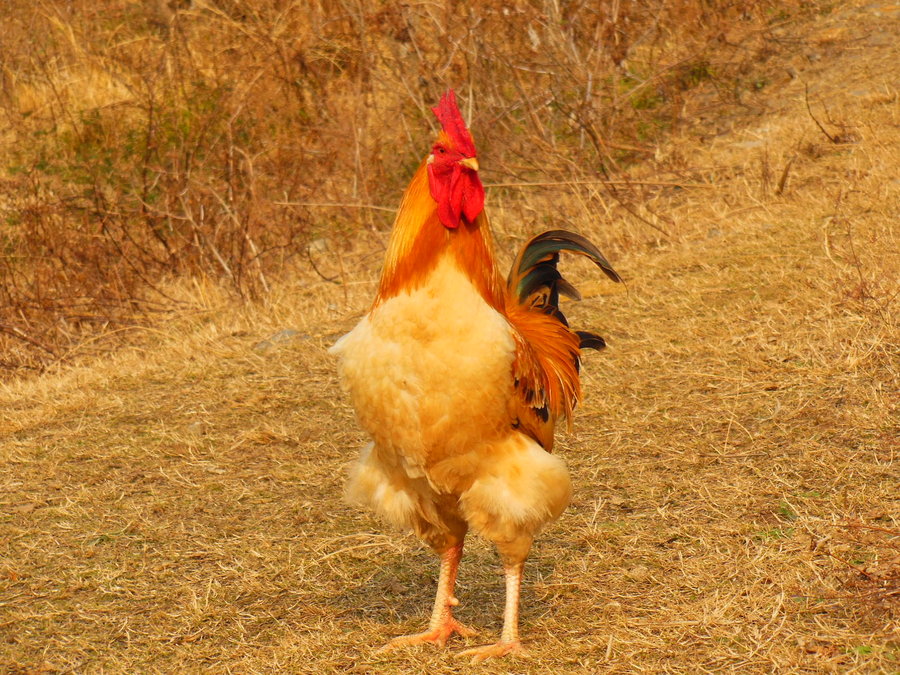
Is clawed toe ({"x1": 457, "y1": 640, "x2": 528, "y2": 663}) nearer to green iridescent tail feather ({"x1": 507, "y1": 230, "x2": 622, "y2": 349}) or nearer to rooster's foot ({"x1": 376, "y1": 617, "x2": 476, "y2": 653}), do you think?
rooster's foot ({"x1": 376, "y1": 617, "x2": 476, "y2": 653})

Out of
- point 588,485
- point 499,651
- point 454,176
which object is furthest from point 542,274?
point 499,651

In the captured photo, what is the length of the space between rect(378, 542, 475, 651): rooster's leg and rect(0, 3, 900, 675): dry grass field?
63 mm

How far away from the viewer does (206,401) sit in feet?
18.9

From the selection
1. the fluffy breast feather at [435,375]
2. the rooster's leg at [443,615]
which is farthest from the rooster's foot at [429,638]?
the fluffy breast feather at [435,375]

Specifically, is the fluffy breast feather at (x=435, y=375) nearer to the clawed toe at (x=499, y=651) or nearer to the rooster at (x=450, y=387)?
the rooster at (x=450, y=387)

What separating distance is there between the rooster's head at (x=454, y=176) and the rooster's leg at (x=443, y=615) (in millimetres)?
1166

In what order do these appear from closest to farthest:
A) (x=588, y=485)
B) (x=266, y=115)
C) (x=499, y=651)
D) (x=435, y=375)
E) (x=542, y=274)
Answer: (x=435, y=375), (x=499, y=651), (x=542, y=274), (x=588, y=485), (x=266, y=115)

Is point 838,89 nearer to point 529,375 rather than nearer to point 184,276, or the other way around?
point 184,276

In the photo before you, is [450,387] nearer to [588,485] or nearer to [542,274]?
[542,274]

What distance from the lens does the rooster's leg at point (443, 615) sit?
338 cm

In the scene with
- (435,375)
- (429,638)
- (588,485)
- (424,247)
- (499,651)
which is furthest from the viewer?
(588,485)

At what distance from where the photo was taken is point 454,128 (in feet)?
9.65

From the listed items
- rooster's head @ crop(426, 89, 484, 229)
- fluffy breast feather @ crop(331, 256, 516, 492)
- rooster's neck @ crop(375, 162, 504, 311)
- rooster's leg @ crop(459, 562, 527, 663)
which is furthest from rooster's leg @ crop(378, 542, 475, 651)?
rooster's head @ crop(426, 89, 484, 229)

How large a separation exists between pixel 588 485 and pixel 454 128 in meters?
2.04
